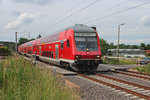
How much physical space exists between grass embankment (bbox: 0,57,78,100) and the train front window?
6.72 metres

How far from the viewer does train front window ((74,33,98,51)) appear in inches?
506

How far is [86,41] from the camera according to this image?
13.2 metres

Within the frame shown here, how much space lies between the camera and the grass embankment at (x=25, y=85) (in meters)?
4.05

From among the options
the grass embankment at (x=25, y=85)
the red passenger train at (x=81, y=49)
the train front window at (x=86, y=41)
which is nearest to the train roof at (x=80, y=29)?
the red passenger train at (x=81, y=49)

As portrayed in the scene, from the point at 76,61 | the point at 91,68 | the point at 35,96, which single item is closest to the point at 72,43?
the point at 76,61

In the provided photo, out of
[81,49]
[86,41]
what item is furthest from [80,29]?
[81,49]

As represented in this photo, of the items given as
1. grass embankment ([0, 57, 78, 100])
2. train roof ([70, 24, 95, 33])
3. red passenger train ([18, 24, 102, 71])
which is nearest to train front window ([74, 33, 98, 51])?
red passenger train ([18, 24, 102, 71])

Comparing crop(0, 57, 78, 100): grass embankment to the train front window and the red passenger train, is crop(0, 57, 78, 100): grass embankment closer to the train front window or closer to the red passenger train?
the red passenger train

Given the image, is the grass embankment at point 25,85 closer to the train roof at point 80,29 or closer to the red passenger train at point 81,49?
the red passenger train at point 81,49

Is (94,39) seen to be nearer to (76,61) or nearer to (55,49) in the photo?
(76,61)

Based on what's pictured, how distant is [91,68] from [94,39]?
7.50 ft

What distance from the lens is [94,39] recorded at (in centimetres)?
1357

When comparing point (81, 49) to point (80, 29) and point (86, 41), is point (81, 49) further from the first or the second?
point (80, 29)

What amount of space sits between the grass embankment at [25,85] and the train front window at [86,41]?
6.72 meters
